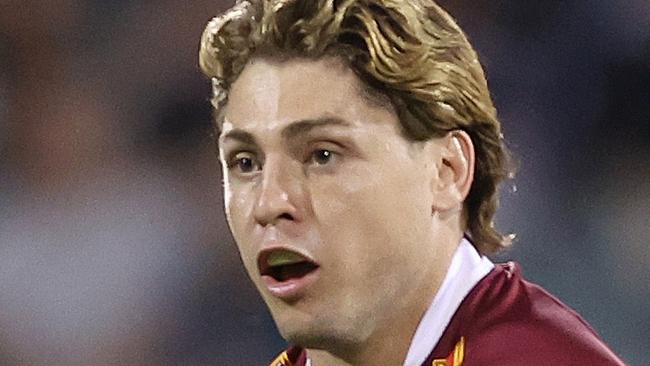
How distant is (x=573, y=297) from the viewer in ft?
6.89

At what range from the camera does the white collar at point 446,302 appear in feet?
4.17

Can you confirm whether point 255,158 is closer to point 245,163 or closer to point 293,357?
point 245,163

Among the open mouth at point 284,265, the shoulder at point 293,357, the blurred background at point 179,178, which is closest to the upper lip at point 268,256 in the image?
the open mouth at point 284,265

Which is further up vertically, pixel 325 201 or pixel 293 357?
pixel 325 201

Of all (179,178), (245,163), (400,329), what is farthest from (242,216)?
(179,178)

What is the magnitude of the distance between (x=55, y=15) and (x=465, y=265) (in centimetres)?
123

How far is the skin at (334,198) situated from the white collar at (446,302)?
1 centimetres

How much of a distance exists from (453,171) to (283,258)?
7.9 inches

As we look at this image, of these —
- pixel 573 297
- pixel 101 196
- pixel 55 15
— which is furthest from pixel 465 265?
pixel 55 15

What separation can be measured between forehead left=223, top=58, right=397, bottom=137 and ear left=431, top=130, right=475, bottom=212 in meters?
0.07

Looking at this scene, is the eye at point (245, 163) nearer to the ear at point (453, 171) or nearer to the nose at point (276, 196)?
the nose at point (276, 196)

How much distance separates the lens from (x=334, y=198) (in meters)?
1.22

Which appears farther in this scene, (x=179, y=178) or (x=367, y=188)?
(x=179, y=178)

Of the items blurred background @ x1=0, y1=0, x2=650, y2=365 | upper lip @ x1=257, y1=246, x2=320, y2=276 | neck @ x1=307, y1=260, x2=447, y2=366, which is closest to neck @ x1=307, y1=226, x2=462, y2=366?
neck @ x1=307, y1=260, x2=447, y2=366
